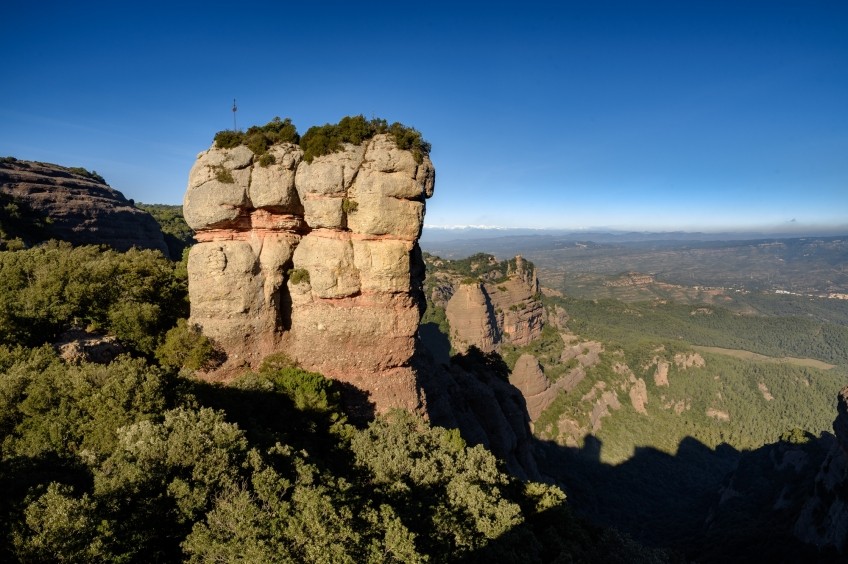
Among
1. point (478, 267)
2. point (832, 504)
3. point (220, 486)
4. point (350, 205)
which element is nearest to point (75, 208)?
point (350, 205)

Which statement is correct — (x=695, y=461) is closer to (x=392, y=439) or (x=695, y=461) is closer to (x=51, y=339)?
(x=392, y=439)

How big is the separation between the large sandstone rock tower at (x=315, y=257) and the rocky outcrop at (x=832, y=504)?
157 feet

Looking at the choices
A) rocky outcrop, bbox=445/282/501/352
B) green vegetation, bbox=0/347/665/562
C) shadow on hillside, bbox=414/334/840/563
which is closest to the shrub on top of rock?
green vegetation, bbox=0/347/665/562

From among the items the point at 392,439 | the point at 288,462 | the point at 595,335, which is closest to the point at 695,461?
the point at 595,335

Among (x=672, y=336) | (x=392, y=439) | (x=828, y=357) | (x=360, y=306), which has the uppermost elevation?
(x=360, y=306)

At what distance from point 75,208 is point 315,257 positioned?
51311 mm

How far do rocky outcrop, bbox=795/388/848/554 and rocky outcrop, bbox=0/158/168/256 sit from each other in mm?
81799

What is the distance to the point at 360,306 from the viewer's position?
2014 cm

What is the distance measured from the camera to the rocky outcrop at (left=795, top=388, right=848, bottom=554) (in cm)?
3975

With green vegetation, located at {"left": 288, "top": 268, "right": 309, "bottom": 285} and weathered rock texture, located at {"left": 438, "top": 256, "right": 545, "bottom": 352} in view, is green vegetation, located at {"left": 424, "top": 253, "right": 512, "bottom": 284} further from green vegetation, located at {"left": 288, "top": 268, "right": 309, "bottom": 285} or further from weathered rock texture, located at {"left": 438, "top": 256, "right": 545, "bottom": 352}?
green vegetation, located at {"left": 288, "top": 268, "right": 309, "bottom": 285}

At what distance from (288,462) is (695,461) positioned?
91.4m

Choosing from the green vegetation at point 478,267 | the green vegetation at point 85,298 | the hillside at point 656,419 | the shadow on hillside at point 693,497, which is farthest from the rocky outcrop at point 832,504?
the green vegetation at point 478,267

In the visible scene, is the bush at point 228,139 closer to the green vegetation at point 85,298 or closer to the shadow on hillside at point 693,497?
the green vegetation at point 85,298

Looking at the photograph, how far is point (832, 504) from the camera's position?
4172 cm
